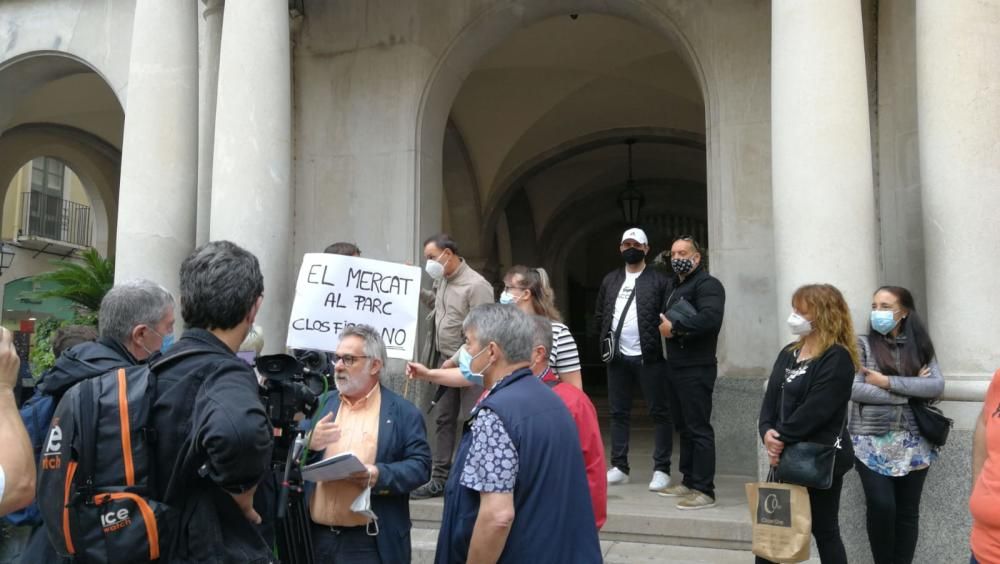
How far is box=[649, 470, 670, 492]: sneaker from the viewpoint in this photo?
21.0ft

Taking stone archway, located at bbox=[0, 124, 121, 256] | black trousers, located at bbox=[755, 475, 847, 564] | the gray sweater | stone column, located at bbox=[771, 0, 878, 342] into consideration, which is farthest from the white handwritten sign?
stone archway, located at bbox=[0, 124, 121, 256]

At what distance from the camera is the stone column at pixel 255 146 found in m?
7.26

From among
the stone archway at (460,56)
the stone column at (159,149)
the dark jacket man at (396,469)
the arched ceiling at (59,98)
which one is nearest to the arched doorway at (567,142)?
the stone archway at (460,56)

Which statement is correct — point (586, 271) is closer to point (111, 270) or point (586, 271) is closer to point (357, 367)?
point (111, 270)

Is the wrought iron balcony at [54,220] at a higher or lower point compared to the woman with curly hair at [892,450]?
higher

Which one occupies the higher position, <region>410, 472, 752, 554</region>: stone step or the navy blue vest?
the navy blue vest

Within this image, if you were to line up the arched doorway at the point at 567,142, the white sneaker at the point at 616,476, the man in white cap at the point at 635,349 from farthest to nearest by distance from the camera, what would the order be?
the arched doorway at the point at 567,142 < the white sneaker at the point at 616,476 < the man in white cap at the point at 635,349

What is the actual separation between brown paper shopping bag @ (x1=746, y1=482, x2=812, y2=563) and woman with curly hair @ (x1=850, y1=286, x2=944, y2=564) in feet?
3.27

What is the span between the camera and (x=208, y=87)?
27.8 feet

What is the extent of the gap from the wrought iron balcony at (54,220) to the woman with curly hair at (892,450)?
24.1m

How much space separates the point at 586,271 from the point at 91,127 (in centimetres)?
1288

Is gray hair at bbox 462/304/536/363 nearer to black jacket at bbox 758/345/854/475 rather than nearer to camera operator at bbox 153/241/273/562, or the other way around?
camera operator at bbox 153/241/273/562

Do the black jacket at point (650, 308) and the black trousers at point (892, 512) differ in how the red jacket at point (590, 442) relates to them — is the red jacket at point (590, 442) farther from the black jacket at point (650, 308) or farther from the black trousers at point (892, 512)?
the black jacket at point (650, 308)

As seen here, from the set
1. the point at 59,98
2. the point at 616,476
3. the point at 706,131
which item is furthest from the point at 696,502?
the point at 59,98
